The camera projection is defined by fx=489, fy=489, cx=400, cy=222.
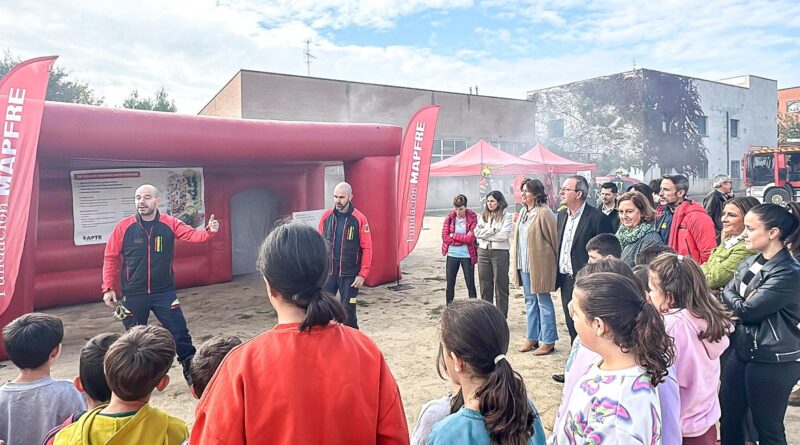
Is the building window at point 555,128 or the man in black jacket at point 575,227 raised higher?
the building window at point 555,128

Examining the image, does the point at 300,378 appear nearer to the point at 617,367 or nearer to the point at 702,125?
the point at 617,367

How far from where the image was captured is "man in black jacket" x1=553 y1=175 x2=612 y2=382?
4.15 m

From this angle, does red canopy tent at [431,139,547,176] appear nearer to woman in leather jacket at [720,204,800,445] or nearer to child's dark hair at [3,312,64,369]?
woman in leather jacket at [720,204,800,445]

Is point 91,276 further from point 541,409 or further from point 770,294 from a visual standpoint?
point 770,294

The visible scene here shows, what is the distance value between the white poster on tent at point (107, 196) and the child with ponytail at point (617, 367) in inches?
247

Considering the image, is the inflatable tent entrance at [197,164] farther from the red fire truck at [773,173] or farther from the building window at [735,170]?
the building window at [735,170]

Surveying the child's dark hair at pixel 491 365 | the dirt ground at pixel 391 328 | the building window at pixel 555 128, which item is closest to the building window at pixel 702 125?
the building window at pixel 555 128

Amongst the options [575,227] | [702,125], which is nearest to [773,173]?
[702,125]

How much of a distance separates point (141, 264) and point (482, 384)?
3.41 meters

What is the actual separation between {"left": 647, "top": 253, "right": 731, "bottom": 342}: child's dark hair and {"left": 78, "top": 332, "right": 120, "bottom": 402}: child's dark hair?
2.27 metres

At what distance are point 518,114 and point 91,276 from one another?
88.2ft

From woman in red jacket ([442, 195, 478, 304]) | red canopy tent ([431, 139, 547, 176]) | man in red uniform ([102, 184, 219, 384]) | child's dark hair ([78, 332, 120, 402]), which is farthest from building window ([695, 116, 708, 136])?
child's dark hair ([78, 332, 120, 402])

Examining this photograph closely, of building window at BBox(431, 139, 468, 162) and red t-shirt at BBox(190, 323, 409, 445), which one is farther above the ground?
building window at BBox(431, 139, 468, 162)

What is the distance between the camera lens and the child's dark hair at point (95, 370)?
185 cm
